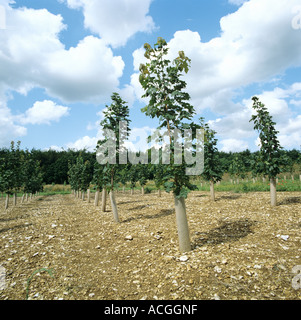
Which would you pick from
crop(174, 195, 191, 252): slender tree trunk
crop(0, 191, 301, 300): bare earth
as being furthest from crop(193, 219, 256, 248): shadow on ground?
crop(174, 195, 191, 252): slender tree trunk

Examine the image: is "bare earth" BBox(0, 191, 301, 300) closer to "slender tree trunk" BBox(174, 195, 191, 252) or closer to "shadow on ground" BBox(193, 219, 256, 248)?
"shadow on ground" BBox(193, 219, 256, 248)

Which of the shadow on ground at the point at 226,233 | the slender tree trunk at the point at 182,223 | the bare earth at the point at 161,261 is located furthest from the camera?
the shadow on ground at the point at 226,233

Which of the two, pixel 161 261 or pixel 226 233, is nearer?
pixel 161 261

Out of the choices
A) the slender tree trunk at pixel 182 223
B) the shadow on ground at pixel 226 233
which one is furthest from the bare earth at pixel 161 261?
the slender tree trunk at pixel 182 223

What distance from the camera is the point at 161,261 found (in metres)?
6.51

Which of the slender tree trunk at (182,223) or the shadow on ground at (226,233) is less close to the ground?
the slender tree trunk at (182,223)

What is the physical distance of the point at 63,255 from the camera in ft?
25.6

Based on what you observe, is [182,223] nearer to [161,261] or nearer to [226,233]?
[161,261]

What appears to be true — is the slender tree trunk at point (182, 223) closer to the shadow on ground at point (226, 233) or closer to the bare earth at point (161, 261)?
the bare earth at point (161, 261)

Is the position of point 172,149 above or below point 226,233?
above

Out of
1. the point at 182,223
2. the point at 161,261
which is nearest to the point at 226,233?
the point at 182,223

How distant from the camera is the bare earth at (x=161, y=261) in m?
4.92
